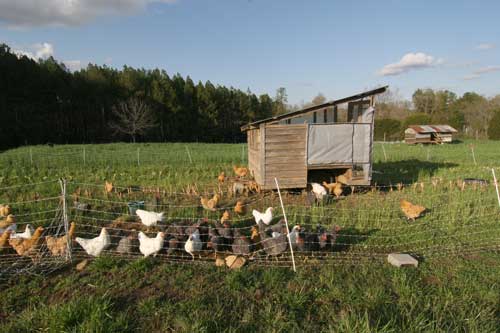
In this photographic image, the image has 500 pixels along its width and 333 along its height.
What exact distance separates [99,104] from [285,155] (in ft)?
125

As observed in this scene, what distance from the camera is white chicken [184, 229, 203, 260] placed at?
5.01 metres

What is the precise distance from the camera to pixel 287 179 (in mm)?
9844

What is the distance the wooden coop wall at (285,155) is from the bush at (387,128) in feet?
136

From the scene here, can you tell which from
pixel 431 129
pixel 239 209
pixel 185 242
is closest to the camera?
pixel 185 242

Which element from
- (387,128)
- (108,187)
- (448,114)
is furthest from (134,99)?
(448,114)

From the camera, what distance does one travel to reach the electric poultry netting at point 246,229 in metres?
5.05

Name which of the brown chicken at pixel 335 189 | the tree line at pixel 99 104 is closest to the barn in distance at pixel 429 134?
the tree line at pixel 99 104

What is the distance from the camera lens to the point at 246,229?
670 cm

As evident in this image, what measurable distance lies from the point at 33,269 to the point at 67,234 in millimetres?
682

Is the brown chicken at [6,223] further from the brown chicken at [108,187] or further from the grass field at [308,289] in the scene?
the brown chicken at [108,187]

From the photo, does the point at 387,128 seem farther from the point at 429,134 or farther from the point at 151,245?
the point at 151,245

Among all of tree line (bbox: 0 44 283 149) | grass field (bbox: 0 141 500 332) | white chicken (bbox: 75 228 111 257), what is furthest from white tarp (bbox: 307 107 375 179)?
tree line (bbox: 0 44 283 149)

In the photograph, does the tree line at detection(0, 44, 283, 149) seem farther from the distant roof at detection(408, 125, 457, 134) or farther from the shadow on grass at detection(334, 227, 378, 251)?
the shadow on grass at detection(334, 227, 378, 251)

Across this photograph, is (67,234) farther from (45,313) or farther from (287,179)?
(287,179)
